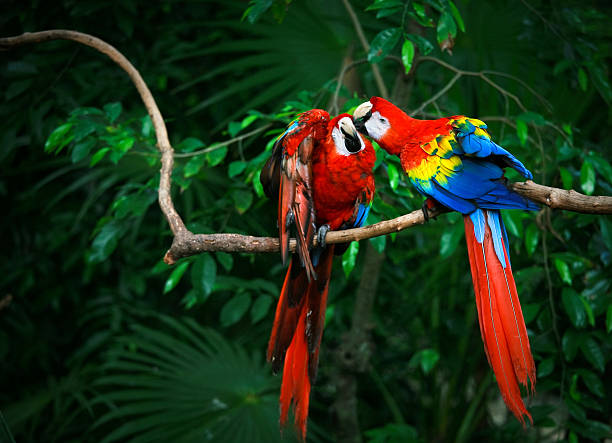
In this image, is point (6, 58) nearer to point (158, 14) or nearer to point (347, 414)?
point (158, 14)

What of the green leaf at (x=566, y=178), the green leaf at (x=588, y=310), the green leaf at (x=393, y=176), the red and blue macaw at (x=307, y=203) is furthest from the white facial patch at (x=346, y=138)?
the green leaf at (x=588, y=310)

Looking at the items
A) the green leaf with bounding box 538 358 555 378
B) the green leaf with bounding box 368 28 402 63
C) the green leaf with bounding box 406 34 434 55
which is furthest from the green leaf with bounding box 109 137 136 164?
the green leaf with bounding box 538 358 555 378

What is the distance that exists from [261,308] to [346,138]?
0.62 metres

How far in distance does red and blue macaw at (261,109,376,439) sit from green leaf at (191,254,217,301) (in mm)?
262

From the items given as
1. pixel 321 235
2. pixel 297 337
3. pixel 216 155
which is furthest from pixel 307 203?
pixel 216 155

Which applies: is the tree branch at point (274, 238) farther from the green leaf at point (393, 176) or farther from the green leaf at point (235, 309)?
the green leaf at point (235, 309)


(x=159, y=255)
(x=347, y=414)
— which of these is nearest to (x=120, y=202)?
(x=159, y=255)

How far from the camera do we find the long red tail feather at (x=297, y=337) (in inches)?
41.3

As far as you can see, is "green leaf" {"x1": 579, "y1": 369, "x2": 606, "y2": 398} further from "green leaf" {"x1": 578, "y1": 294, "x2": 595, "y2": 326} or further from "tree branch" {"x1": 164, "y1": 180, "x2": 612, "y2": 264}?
"tree branch" {"x1": 164, "y1": 180, "x2": 612, "y2": 264}

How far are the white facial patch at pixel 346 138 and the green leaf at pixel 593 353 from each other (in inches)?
30.6

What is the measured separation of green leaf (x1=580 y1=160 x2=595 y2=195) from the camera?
1.23 metres

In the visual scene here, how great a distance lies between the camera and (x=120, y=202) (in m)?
1.33

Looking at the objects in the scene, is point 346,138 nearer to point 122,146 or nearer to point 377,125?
point 377,125

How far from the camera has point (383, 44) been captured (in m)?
1.16
